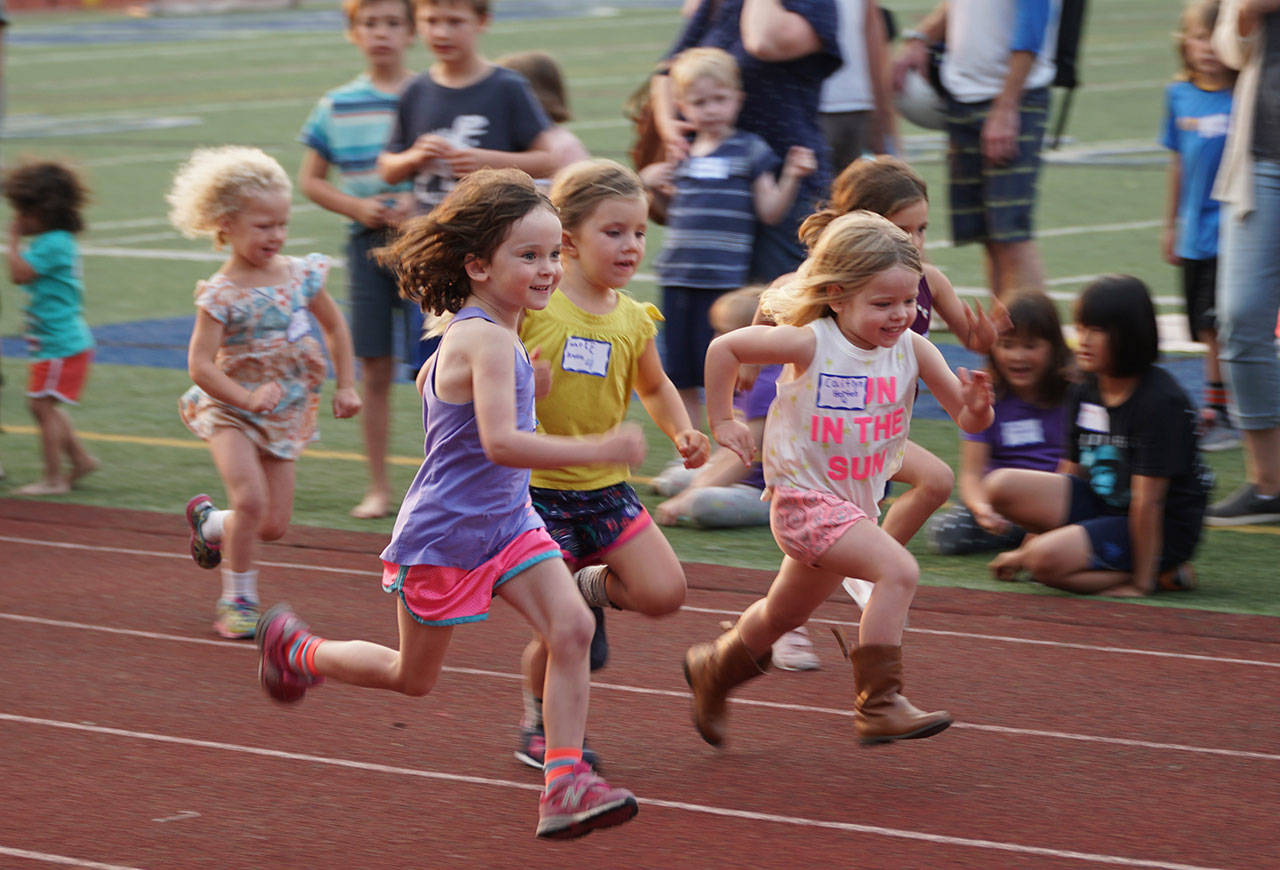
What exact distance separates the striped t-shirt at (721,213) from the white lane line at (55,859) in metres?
3.84

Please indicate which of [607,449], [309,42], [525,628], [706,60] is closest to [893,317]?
[607,449]

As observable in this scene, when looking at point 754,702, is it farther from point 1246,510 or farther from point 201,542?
point 1246,510

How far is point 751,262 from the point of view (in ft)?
24.8

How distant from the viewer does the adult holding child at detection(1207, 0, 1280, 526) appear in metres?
6.76

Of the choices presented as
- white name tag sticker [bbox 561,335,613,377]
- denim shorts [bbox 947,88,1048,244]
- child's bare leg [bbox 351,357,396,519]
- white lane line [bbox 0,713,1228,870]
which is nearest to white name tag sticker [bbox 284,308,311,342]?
child's bare leg [bbox 351,357,396,519]

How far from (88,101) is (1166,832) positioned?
84.8 feet

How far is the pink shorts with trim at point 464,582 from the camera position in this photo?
4.28 m

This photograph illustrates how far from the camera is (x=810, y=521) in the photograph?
4.71m

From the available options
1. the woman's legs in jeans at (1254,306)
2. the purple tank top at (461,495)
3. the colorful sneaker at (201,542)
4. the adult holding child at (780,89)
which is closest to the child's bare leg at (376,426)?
the adult holding child at (780,89)

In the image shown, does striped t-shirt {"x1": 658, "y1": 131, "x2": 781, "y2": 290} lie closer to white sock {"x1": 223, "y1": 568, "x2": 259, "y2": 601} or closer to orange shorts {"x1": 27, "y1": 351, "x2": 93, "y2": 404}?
white sock {"x1": 223, "y1": 568, "x2": 259, "y2": 601}

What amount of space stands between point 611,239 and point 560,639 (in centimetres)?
111

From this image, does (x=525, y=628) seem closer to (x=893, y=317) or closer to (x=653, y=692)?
(x=653, y=692)

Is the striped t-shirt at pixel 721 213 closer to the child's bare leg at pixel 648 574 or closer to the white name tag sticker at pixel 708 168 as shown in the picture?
the white name tag sticker at pixel 708 168

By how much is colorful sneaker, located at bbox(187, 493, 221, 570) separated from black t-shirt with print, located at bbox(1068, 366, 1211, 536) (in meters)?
3.00
